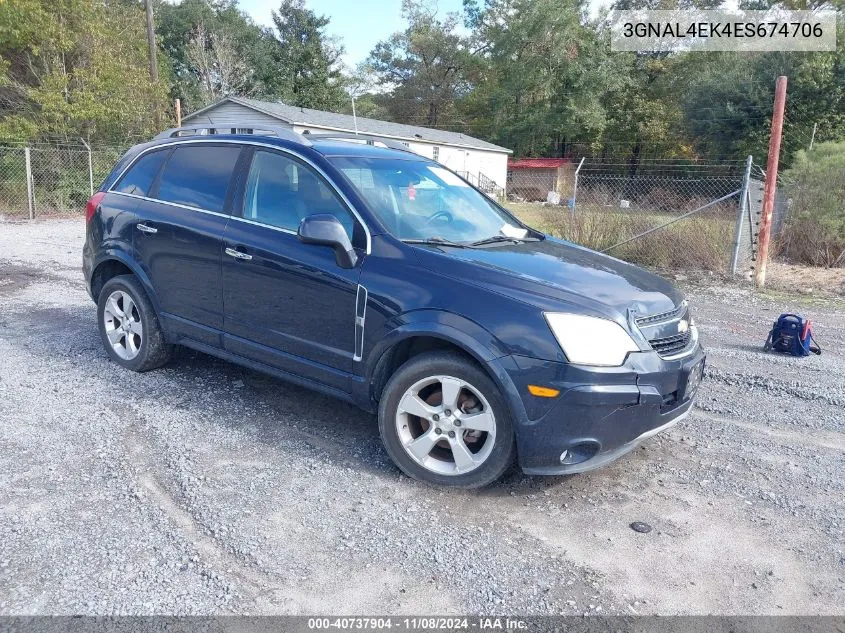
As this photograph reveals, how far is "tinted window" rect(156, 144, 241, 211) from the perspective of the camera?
4578 millimetres

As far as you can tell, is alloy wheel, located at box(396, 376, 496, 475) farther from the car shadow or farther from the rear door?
the rear door

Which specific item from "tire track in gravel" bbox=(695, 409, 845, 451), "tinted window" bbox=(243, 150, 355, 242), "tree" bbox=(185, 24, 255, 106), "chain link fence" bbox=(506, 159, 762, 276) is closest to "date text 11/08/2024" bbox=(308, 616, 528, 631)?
"tinted window" bbox=(243, 150, 355, 242)

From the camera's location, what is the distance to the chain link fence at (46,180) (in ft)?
60.6

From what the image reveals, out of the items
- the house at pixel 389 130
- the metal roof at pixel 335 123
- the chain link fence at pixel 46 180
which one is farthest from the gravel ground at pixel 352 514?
the metal roof at pixel 335 123

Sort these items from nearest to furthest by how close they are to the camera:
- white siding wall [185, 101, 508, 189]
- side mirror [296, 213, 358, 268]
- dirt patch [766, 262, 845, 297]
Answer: side mirror [296, 213, 358, 268] < dirt patch [766, 262, 845, 297] < white siding wall [185, 101, 508, 189]

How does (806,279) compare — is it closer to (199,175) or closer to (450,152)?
(199,175)

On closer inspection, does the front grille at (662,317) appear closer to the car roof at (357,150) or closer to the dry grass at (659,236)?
the car roof at (357,150)

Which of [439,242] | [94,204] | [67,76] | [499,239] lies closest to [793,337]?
[499,239]

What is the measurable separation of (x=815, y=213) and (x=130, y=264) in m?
11.2

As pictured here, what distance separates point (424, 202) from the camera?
171 inches

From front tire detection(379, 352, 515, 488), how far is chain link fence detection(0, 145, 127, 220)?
705 inches

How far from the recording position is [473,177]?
4069 cm

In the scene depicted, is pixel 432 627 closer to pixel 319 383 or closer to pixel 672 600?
pixel 672 600

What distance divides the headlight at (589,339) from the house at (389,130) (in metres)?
18.7
